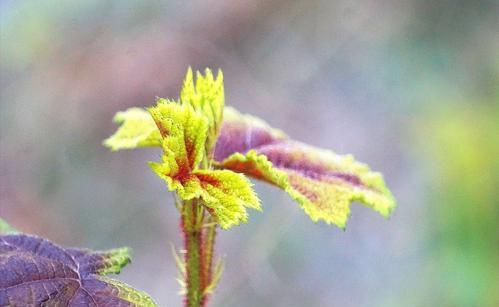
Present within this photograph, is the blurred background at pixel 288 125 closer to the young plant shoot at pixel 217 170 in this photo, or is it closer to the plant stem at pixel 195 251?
the young plant shoot at pixel 217 170

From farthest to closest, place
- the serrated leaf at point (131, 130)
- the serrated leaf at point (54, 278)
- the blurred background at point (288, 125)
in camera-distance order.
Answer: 1. the blurred background at point (288, 125)
2. the serrated leaf at point (131, 130)
3. the serrated leaf at point (54, 278)

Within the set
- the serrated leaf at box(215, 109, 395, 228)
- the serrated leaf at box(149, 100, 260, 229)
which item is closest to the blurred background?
the serrated leaf at box(215, 109, 395, 228)

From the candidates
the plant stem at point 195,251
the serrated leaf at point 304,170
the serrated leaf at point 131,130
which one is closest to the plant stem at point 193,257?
the plant stem at point 195,251

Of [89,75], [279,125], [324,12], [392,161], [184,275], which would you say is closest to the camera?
[184,275]

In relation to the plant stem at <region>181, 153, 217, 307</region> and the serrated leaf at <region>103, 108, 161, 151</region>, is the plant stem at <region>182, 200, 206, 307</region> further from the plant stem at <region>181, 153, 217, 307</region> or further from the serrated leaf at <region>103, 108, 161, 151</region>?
the serrated leaf at <region>103, 108, 161, 151</region>

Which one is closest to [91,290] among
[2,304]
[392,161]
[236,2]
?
[2,304]

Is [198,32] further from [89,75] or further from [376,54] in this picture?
[376,54]
